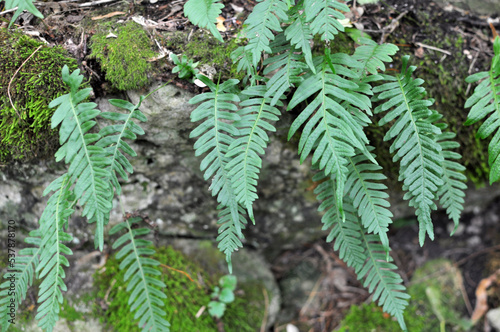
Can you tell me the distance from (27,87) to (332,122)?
166cm

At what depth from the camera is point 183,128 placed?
2.19 metres

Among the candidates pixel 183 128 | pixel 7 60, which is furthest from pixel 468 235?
pixel 7 60

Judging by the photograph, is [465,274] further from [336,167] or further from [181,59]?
[181,59]

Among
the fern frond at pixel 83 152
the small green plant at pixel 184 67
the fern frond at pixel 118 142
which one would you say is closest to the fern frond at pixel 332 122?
the small green plant at pixel 184 67

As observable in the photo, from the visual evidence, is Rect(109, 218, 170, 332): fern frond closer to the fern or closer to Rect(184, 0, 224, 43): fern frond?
the fern

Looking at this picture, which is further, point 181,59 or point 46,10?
point 46,10

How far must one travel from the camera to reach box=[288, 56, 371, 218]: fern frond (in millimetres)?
1629

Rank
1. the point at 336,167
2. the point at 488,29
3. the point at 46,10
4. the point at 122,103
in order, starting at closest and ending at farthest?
1. the point at 336,167
2. the point at 122,103
3. the point at 46,10
4. the point at 488,29

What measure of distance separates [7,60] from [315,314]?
2797 millimetres

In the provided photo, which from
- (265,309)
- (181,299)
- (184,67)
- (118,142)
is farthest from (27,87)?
(265,309)

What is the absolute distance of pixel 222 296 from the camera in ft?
8.20

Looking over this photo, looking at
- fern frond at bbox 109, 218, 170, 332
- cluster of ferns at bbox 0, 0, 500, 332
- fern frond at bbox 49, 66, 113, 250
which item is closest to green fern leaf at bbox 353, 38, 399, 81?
cluster of ferns at bbox 0, 0, 500, 332

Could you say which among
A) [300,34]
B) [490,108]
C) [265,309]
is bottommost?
[265,309]

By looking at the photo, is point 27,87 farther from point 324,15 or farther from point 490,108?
point 490,108
